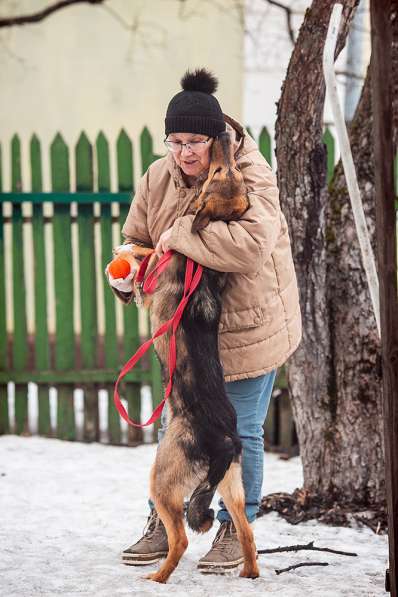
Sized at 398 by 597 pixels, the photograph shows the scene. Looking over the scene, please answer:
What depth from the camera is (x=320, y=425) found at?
455cm

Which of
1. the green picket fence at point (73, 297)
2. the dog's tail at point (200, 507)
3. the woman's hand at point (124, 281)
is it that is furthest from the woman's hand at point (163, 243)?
the green picket fence at point (73, 297)

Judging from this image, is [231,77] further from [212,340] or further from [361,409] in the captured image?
[212,340]

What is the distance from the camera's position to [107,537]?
166 inches

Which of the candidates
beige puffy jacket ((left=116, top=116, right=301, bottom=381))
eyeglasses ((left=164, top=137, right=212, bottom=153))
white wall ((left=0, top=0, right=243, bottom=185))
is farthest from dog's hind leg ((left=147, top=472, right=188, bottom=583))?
white wall ((left=0, top=0, right=243, bottom=185))

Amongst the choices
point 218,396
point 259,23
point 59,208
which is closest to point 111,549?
point 218,396

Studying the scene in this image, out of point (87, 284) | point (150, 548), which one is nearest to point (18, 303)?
point (87, 284)

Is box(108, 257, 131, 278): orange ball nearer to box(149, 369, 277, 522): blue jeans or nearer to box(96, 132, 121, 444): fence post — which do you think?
box(149, 369, 277, 522): blue jeans

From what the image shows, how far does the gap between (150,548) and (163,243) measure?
1.29 meters

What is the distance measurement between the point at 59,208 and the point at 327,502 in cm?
262

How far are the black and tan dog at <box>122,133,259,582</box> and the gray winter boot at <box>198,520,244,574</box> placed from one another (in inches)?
11.6

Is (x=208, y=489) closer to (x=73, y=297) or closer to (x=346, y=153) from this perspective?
(x=346, y=153)

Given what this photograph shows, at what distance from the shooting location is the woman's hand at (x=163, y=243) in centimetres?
324

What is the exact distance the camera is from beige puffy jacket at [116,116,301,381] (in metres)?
3.18

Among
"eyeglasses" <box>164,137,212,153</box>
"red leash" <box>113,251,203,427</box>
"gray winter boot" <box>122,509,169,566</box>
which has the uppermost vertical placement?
"eyeglasses" <box>164,137,212,153</box>
